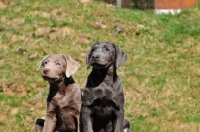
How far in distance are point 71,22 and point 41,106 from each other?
3445 mm

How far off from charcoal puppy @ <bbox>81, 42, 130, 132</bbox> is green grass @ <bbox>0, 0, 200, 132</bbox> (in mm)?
2391

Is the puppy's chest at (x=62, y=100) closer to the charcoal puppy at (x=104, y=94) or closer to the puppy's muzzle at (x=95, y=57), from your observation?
the charcoal puppy at (x=104, y=94)

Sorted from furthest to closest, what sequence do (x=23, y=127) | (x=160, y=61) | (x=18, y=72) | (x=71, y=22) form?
(x=71, y=22) < (x=160, y=61) < (x=18, y=72) < (x=23, y=127)

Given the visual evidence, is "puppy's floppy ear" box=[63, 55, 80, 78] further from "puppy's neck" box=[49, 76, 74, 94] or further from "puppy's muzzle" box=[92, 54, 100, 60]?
"puppy's muzzle" box=[92, 54, 100, 60]

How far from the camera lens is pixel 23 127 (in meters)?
8.45

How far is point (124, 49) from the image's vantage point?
37.1 feet

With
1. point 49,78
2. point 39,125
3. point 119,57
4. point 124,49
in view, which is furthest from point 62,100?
point 124,49

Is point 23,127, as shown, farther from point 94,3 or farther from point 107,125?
point 94,3

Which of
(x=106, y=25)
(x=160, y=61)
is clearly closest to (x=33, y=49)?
(x=106, y=25)

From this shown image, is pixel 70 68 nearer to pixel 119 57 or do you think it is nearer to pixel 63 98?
pixel 63 98

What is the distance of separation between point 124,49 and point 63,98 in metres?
5.46

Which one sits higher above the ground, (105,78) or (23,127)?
(105,78)

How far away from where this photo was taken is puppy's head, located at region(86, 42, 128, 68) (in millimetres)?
5621

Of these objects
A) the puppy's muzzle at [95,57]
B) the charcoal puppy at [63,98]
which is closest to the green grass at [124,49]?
the charcoal puppy at [63,98]
